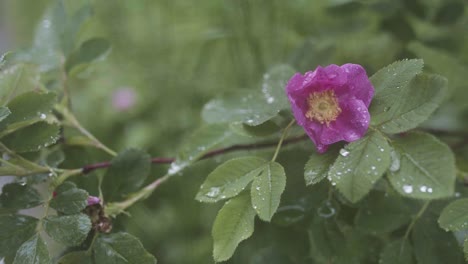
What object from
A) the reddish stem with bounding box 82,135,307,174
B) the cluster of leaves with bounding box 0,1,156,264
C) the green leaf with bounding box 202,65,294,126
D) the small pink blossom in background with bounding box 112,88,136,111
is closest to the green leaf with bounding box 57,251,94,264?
the cluster of leaves with bounding box 0,1,156,264

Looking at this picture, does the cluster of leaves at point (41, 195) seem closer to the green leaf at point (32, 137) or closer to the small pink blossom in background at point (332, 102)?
the green leaf at point (32, 137)

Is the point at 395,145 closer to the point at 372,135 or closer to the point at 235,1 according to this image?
the point at 372,135

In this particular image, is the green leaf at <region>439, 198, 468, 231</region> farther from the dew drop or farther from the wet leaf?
the wet leaf

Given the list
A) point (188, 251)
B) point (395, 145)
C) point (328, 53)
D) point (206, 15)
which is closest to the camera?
point (395, 145)

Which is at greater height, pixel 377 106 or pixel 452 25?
pixel 377 106

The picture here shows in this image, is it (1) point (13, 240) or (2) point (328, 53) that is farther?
(2) point (328, 53)

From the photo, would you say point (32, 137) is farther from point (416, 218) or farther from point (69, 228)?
point (416, 218)

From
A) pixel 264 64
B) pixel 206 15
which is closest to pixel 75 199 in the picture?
pixel 264 64
